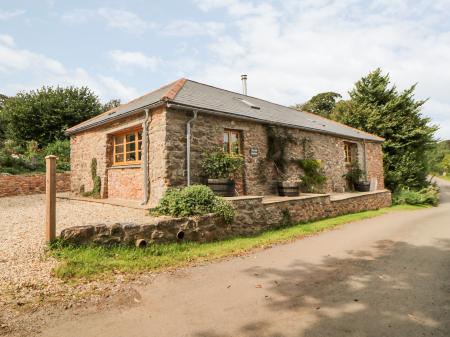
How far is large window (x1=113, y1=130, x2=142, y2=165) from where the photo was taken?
30.6 ft

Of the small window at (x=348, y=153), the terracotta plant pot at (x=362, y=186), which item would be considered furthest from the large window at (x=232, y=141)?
the small window at (x=348, y=153)

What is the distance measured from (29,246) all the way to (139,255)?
5.97ft

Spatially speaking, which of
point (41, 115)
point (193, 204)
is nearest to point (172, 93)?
point (193, 204)

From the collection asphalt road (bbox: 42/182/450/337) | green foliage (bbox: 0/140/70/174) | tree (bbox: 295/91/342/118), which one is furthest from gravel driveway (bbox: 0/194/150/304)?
tree (bbox: 295/91/342/118)

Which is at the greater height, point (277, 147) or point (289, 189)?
point (277, 147)

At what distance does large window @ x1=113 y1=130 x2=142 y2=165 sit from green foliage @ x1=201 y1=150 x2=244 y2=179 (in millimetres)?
2467

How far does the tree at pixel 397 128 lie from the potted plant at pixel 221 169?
14605 mm

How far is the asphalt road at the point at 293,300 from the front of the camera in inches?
109

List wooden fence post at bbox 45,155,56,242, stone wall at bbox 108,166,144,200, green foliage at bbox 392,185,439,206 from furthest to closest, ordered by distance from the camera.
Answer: green foliage at bbox 392,185,439,206 → stone wall at bbox 108,166,144,200 → wooden fence post at bbox 45,155,56,242

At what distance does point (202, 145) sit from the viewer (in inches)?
333

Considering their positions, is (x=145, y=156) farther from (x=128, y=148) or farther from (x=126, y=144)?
(x=126, y=144)

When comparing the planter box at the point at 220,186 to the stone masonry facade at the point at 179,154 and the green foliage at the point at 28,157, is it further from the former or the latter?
the green foliage at the point at 28,157

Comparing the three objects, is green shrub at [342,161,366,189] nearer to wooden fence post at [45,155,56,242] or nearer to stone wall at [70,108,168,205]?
stone wall at [70,108,168,205]

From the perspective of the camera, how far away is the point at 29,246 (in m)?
4.65
